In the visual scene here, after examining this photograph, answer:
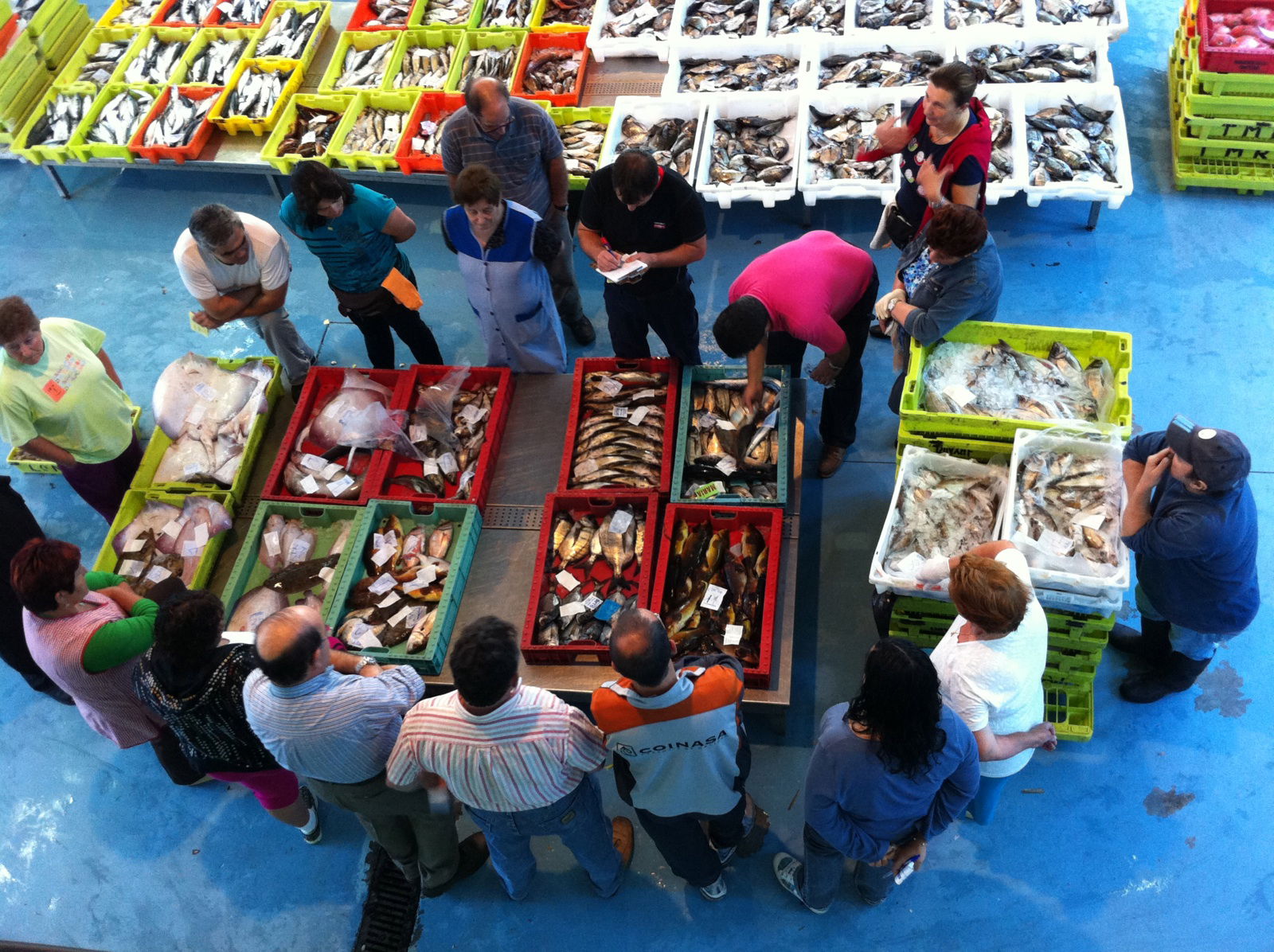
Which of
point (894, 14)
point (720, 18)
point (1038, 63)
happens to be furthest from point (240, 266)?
point (1038, 63)

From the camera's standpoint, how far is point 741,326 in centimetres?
415

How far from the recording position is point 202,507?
15.9ft

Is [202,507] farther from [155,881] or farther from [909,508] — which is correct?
[909,508]

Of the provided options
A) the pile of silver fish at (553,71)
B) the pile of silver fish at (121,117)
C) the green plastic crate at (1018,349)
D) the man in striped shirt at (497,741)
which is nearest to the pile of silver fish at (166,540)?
the man in striped shirt at (497,741)

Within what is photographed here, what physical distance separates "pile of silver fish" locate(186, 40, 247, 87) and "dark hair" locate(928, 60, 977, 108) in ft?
17.4

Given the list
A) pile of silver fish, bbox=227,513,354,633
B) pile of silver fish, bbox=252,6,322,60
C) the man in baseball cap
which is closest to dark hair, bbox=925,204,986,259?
the man in baseball cap

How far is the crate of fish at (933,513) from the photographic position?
13.3 ft

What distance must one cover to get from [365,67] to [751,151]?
9.97ft

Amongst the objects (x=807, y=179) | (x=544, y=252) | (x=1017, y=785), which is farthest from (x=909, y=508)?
(x=807, y=179)

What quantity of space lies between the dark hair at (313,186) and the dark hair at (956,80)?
9.04 feet

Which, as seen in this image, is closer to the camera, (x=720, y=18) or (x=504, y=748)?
(x=504, y=748)

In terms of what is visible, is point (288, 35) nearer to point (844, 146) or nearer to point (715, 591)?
point (844, 146)

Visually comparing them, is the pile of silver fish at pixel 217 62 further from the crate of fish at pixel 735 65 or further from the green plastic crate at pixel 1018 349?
the green plastic crate at pixel 1018 349

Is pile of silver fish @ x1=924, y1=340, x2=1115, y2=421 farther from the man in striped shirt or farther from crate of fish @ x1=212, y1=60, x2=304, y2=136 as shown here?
crate of fish @ x1=212, y1=60, x2=304, y2=136
